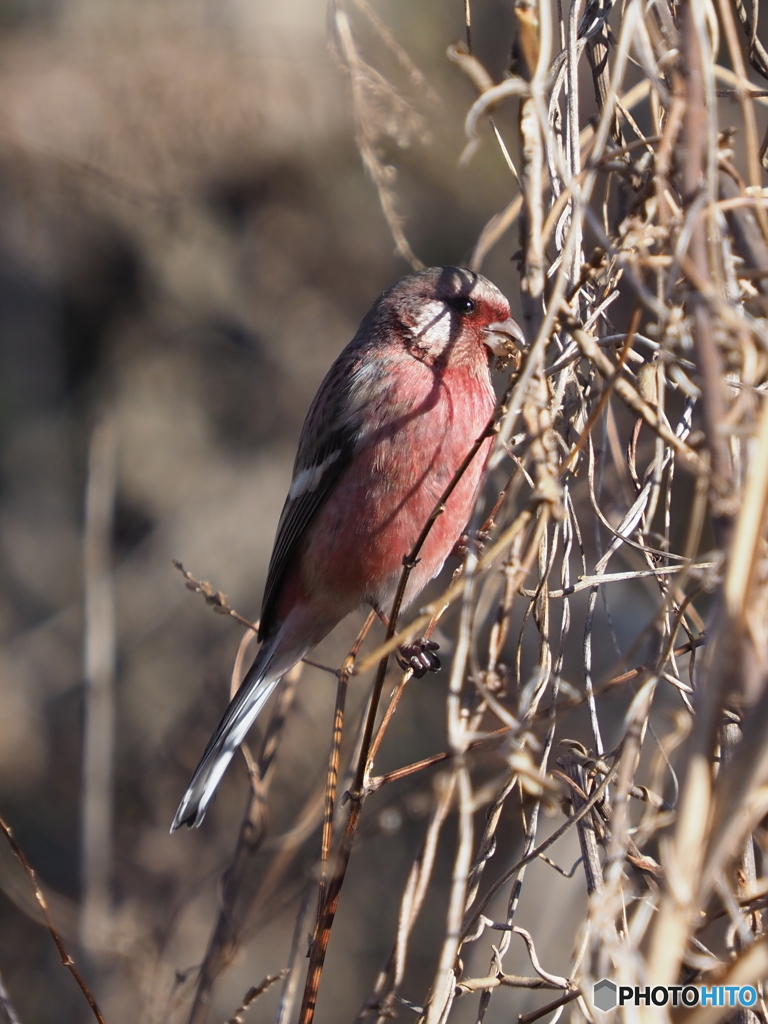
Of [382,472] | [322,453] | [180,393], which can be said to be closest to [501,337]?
[382,472]

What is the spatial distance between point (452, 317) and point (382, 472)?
67cm

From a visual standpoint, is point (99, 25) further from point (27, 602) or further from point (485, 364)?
point (485, 364)

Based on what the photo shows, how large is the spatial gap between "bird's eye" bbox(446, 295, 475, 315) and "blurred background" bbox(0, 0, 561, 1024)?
2363mm

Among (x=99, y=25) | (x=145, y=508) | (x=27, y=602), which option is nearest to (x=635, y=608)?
(x=145, y=508)

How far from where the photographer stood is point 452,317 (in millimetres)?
3607

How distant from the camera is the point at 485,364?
353 centimetres

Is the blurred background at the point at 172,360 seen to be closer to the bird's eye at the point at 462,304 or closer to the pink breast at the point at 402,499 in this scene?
the pink breast at the point at 402,499

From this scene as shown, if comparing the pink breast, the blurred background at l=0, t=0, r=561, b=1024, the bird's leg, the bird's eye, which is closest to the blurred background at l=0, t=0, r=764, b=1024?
the blurred background at l=0, t=0, r=561, b=1024

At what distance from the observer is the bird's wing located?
379 centimetres

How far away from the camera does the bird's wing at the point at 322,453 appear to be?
3791 millimetres

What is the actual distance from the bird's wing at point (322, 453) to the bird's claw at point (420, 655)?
710 mm

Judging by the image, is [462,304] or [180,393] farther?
[180,393]

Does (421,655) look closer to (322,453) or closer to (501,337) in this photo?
(322,453)

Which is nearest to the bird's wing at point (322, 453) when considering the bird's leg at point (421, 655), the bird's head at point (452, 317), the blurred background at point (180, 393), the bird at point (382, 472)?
the bird at point (382, 472)
